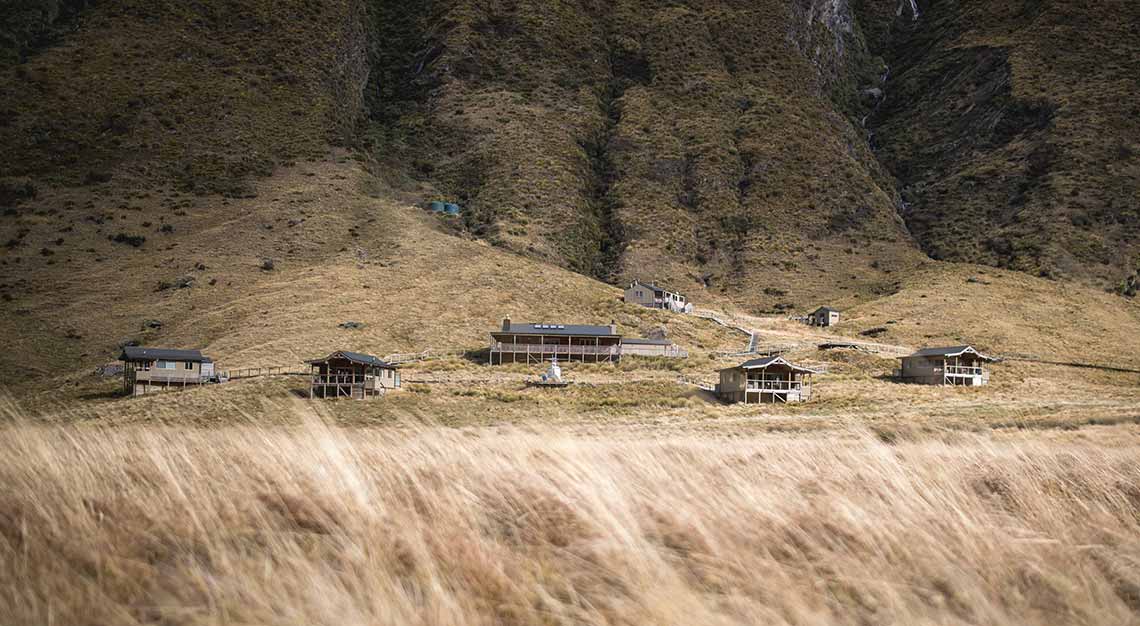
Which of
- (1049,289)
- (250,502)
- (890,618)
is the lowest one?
Result: (890,618)

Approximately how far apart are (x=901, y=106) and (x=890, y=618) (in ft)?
545

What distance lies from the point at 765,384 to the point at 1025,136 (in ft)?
309

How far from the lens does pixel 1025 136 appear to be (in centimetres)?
12688

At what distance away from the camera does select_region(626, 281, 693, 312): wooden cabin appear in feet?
274

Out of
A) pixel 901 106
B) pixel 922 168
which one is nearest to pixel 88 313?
pixel 922 168

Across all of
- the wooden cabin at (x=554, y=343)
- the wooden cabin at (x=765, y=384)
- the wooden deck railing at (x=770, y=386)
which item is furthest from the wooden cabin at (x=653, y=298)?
the wooden deck railing at (x=770, y=386)

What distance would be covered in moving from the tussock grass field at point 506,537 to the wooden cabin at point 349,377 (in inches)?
1857

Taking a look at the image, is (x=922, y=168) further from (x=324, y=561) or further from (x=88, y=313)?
(x=324, y=561)

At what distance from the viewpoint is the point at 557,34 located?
14850 cm

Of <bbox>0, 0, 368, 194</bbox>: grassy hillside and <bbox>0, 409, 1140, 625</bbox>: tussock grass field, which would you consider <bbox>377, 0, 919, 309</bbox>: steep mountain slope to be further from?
<bbox>0, 409, 1140, 625</bbox>: tussock grass field

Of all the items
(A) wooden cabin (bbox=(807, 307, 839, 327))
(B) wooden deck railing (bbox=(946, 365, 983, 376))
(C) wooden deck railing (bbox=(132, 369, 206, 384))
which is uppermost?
(A) wooden cabin (bbox=(807, 307, 839, 327))

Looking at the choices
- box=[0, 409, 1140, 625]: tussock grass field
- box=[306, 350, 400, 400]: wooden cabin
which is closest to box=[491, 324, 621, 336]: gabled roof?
box=[306, 350, 400, 400]: wooden cabin

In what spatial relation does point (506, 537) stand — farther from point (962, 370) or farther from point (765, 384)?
point (962, 370)

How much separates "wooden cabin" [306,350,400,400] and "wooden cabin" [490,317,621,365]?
13.5m
